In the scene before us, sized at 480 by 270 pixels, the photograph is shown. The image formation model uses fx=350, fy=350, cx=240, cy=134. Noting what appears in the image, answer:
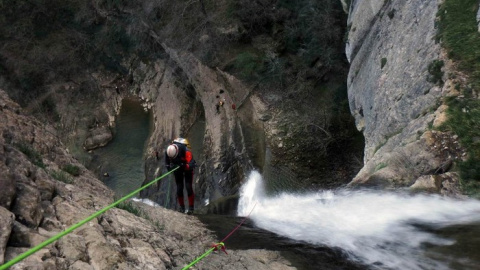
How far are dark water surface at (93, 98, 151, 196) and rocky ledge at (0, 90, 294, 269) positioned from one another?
52.3 ft

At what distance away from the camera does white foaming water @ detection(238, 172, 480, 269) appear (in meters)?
5.08

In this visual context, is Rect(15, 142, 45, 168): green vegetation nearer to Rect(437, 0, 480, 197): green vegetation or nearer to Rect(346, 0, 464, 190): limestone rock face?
Rect(346, 0, 464, 190): limestone rock face

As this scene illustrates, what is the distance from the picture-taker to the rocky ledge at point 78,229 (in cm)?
364

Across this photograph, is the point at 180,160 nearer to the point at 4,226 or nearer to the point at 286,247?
the point at 286,247

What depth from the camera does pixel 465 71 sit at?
311 inches

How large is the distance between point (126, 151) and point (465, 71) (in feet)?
68.5

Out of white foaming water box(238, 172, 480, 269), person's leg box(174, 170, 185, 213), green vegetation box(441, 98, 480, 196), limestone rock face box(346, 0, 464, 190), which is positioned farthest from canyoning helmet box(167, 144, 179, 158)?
green vegetation box(441, 98, 480, 196)

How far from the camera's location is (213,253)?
5125mm

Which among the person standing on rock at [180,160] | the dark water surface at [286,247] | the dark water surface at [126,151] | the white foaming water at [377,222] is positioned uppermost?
the dark water surface at [126,151]

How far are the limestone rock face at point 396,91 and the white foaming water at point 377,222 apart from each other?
0.73 meters

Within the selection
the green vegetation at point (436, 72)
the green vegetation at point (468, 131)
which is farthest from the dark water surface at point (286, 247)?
the green vegetation at point (436, 72)

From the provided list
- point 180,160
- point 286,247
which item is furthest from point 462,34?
point 180,160

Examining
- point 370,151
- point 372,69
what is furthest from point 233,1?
point 370,151

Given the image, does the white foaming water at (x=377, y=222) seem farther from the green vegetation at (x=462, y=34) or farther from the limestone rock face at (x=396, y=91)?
the green vegetation at (x=462, y=34)
